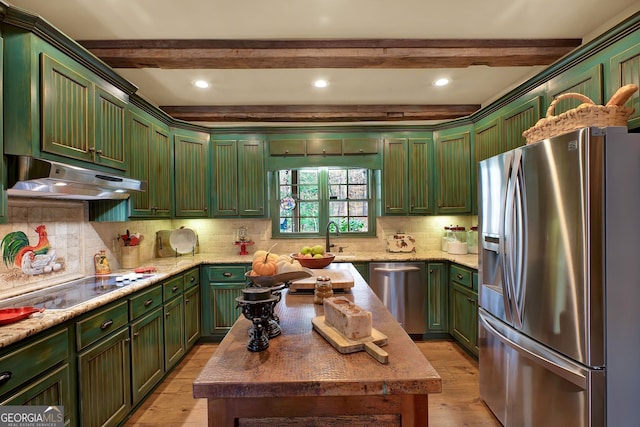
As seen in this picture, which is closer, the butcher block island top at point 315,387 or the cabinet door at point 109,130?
the butcher block island top at point 315,387

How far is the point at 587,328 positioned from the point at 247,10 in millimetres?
2454

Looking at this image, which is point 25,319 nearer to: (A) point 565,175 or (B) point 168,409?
(B) point 168,409

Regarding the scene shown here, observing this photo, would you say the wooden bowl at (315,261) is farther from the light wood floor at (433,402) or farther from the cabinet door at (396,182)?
the cabinet door at (396,182)

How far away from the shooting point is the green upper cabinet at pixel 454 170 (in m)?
3.61

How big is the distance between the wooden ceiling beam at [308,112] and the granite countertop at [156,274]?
1.62 meters

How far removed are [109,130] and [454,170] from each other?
11.3 feet

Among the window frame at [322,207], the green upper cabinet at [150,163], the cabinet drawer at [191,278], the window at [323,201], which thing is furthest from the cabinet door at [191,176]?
the window at [323,201]

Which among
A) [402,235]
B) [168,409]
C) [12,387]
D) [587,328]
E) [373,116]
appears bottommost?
[168,409]

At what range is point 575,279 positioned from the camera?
147 centimetres

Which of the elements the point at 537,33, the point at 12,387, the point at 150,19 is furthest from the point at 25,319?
the point at 537,33

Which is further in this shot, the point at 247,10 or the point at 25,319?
the point at 247,10

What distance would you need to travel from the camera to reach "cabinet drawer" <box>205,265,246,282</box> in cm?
348

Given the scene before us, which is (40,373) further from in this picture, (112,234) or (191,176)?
(191,176)

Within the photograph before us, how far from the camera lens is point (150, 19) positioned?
1969 millimetres
